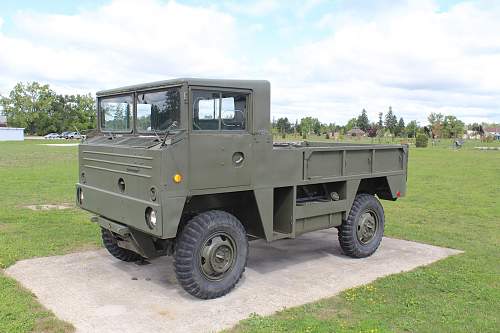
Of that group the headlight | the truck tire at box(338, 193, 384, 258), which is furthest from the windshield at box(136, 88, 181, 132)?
the truck tire at box(338, 193, 384, 258)

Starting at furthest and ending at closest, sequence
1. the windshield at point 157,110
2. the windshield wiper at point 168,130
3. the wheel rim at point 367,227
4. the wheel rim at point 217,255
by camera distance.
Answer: the wheel rim at point 367,227
the wheel rim at point 217,255
the windshield at point 157,110
the windshield wiper at point 168,130

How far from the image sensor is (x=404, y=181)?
7.94 metres

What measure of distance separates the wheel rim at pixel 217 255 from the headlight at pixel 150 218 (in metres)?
0.63

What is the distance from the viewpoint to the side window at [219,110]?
200 inches

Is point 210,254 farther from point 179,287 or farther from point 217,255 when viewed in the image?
point 179,287

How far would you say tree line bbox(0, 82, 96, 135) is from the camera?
81438mm

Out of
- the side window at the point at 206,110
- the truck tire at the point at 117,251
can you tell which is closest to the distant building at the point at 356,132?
the truck tire at the point at 117,251

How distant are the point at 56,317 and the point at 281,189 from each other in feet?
9.55

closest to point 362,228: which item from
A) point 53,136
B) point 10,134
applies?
point 10,134

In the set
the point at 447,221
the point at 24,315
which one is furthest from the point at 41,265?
the point at 447,221

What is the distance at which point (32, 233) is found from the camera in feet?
26.9

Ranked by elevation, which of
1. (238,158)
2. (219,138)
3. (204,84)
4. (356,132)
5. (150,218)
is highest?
(356,132)

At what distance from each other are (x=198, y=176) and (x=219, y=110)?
76 centimetres

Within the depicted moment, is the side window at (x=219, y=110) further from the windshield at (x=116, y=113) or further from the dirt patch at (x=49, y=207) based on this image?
the dirt patch at (x=49, y=207)
